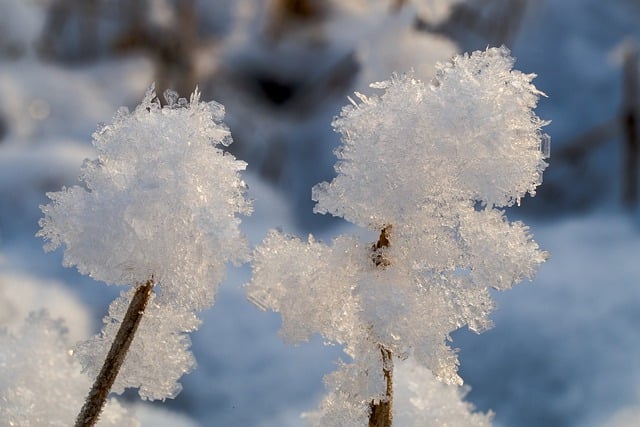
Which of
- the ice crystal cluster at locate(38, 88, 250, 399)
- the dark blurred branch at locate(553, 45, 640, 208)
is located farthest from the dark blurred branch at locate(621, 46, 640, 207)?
the ice crystal cluster at locate(38, 88, 250, 399)

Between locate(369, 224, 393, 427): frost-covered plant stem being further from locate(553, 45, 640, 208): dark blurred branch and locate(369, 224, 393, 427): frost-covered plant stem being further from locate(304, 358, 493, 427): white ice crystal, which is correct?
locate(553, 45, 640, 208): dark blurred branch

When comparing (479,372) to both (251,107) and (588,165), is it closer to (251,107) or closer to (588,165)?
(588,165)

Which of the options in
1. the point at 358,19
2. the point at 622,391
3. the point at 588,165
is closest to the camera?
the point at 622,391

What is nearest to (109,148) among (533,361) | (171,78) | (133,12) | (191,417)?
(191,417)

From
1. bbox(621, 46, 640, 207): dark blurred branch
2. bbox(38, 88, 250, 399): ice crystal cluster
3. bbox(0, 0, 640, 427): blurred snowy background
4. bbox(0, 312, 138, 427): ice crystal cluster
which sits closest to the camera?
bbox(38, 88, 250, 399): ice crystal cluster

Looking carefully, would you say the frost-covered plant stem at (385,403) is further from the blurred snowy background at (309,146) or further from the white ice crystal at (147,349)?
the blurred snowy background at (309,146)

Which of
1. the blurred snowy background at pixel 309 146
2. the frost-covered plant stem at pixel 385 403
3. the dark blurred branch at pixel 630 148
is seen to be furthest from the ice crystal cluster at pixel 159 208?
the dark blurred branch at pixel 630 148

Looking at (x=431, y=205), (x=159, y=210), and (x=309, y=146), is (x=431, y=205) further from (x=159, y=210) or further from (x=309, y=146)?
(x=309, y=146)

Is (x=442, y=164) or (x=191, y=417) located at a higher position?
(x=191, y=417)
